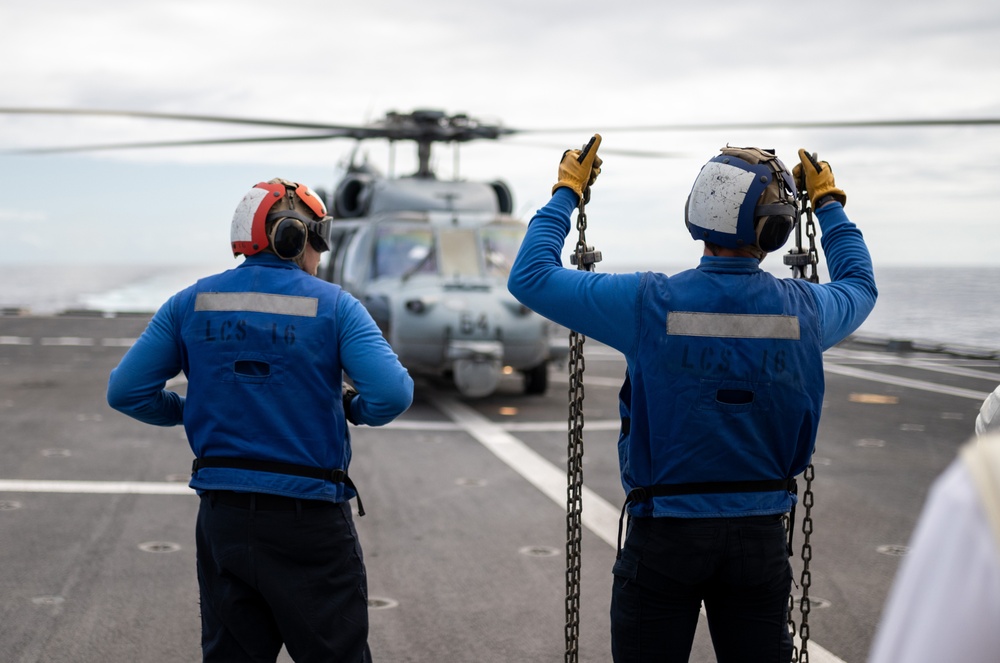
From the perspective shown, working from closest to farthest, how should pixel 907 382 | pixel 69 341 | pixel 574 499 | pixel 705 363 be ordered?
pixel 705 363
pixel 574 499
pixel 907 382
pixel 69 341

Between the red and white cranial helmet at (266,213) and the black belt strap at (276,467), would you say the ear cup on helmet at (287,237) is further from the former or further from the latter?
the black belt strap at (276,467)

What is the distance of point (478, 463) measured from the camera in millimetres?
8773

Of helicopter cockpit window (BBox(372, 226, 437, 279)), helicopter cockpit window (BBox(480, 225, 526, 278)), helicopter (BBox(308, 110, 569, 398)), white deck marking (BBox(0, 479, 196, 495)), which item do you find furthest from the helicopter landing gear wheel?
white deck marking (BBox(0, 479, 196, 495))

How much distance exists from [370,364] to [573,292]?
67 cm

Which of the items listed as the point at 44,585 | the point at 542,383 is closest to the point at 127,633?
the point at 44,585

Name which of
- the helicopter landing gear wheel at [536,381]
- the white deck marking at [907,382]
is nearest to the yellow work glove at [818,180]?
the helicopter landing gear wheel at [536,381]

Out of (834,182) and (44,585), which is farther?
(44,585)

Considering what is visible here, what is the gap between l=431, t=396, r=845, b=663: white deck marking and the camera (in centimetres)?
654

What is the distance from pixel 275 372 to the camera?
3.02 metres

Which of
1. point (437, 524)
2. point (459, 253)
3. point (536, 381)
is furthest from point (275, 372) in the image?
point (536, 381)

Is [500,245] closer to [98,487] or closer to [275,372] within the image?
[98,487]

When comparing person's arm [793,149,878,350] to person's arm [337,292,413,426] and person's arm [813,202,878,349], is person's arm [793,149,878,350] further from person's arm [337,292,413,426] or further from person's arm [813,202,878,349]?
person's arm [337,292,413,426]

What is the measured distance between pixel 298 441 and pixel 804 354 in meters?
1.43

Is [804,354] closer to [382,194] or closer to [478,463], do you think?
[478,463]
